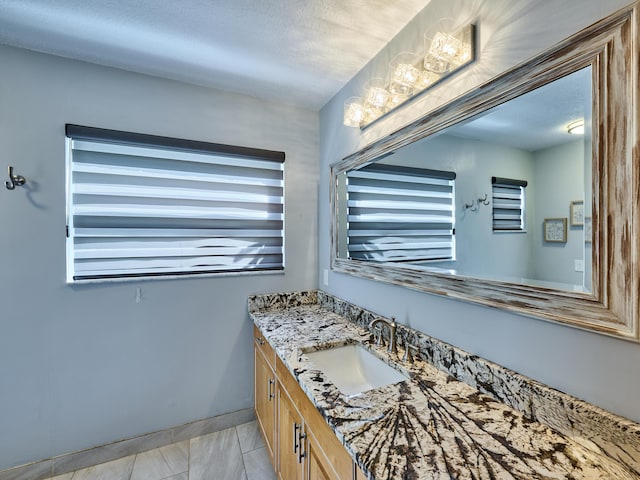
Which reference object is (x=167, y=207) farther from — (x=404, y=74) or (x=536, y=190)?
(x=536, y=190)

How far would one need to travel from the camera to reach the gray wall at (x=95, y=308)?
5.22 ft

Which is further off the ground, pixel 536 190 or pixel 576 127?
pixel 576 127

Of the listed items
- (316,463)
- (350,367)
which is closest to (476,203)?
(350,367)

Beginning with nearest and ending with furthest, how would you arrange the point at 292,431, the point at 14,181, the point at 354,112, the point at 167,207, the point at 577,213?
the point at 577,213, the point at 292,431, the point at 14,181, the point at 354,112, the point at 167,207

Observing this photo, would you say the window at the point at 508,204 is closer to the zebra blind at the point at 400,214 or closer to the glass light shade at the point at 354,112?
the zebra blind at the point at 400,214

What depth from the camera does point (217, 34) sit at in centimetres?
148

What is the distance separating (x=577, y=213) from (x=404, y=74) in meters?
0.92

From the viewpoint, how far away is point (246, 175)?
6.96ft

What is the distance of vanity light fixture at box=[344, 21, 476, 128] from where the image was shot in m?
1.09

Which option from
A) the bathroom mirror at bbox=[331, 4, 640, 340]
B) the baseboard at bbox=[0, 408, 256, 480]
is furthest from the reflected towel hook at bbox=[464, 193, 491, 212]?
the baseboard at bbox=[0, 408, 256, 480]

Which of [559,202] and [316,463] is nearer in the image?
[559,202]

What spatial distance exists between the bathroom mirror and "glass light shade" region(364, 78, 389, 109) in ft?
0.62

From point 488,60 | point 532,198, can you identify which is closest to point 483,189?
point 532,198

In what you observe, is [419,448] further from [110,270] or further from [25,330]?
[25,330]
